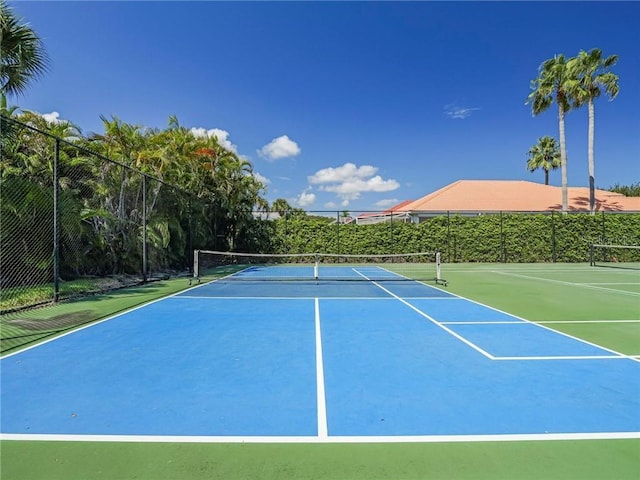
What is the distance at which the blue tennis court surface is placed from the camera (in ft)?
9.44

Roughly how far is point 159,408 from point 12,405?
4.41 ft

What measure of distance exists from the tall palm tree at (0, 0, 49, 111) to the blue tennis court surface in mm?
5954

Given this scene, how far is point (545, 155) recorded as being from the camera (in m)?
41.7

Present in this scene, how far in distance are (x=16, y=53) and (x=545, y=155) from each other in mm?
47891

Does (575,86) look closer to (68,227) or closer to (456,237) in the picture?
(456,237)

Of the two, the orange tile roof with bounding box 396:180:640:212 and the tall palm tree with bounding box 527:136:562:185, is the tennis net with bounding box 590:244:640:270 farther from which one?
the tall palm tree with bounding box 527:136:562:185

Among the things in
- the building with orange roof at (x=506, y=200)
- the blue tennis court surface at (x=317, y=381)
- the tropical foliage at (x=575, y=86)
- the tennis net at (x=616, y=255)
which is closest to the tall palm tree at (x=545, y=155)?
the building with orange roof at (x=506, y=200)

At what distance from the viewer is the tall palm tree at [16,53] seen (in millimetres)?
7320

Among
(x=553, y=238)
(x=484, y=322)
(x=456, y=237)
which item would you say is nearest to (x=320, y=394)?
(x=484, y=322)

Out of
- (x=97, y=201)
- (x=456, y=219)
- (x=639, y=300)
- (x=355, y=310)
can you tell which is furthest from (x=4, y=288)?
(x=456, y=219)

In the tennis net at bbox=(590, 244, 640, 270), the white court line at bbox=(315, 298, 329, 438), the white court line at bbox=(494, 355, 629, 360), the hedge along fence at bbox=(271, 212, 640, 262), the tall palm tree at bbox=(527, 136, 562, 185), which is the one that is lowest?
the white court line at bbox=(494, 355, 629, 360)

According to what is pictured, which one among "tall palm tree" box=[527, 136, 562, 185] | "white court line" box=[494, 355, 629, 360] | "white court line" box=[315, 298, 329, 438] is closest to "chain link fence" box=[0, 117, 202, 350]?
"white court line" box=[315, 298, 329, 438]

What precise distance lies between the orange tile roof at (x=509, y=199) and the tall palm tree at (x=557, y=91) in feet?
12.3

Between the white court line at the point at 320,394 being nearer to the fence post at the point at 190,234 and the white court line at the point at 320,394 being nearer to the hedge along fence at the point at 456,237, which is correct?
the fence post at the point at 190,234
